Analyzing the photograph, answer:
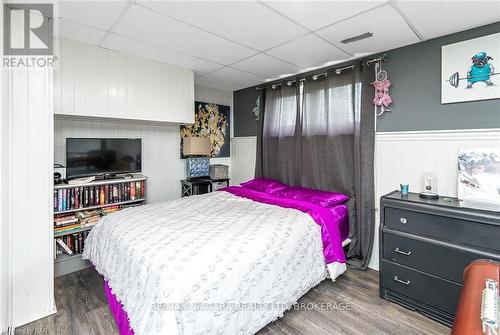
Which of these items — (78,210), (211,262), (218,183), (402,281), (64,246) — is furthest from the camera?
(218,183)

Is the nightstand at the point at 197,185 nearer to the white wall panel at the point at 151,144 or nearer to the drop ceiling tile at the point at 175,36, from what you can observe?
the white wall panel at the point at 151,144

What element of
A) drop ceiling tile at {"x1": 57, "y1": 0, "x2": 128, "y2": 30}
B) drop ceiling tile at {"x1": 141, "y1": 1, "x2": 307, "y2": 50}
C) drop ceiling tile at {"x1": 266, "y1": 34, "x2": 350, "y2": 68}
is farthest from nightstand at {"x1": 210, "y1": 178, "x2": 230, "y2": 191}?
drop ceiling tile at {"x1": 57, "y1": 0, "x2": 128, "y2": 30}

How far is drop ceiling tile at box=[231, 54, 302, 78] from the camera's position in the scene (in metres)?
2.82

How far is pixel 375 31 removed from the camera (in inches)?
84.0

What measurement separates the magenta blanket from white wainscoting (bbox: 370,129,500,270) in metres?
0.41

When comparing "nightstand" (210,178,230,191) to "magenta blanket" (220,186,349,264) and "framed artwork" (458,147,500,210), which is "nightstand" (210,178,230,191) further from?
"framed artwork" (458,147,500,210)

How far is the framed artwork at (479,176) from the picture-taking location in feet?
6.35

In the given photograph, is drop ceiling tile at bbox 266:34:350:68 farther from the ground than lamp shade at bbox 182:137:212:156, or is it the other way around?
drop ceiling tile at bbox 266:34:350:68

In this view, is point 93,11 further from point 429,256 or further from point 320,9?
point 429,256

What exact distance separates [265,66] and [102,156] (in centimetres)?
226

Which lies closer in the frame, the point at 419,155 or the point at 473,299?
the point at 473,299

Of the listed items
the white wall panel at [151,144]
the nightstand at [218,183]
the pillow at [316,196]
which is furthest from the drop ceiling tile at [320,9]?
the nightstand at [218,183]

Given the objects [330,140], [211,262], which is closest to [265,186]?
[330,140]

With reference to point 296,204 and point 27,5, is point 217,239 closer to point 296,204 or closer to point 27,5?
point 296,204
